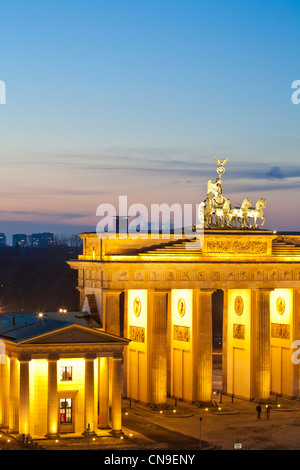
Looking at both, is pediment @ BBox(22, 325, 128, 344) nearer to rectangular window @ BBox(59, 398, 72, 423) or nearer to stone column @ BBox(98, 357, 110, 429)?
stone column @ BBox(98, 357, 110, 429)

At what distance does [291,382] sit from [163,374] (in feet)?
45.3

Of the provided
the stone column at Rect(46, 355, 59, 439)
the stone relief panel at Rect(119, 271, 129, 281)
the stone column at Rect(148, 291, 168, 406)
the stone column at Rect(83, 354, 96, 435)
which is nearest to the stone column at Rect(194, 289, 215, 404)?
the stone column at Rect(148, 291, 168, 406)

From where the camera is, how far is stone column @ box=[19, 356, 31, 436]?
70750 millimetres

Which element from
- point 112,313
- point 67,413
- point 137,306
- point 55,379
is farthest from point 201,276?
point 55,379

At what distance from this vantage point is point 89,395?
238 ft

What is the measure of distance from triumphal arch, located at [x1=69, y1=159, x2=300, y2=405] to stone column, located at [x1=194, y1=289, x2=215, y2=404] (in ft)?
0.28

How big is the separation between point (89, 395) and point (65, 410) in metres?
2.48

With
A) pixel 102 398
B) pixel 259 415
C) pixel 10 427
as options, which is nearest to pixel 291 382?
pixel 259 415

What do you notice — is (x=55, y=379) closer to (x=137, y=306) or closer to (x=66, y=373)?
(x=66, y=373)

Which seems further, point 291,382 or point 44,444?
point 291,382

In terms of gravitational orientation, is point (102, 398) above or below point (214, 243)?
below
